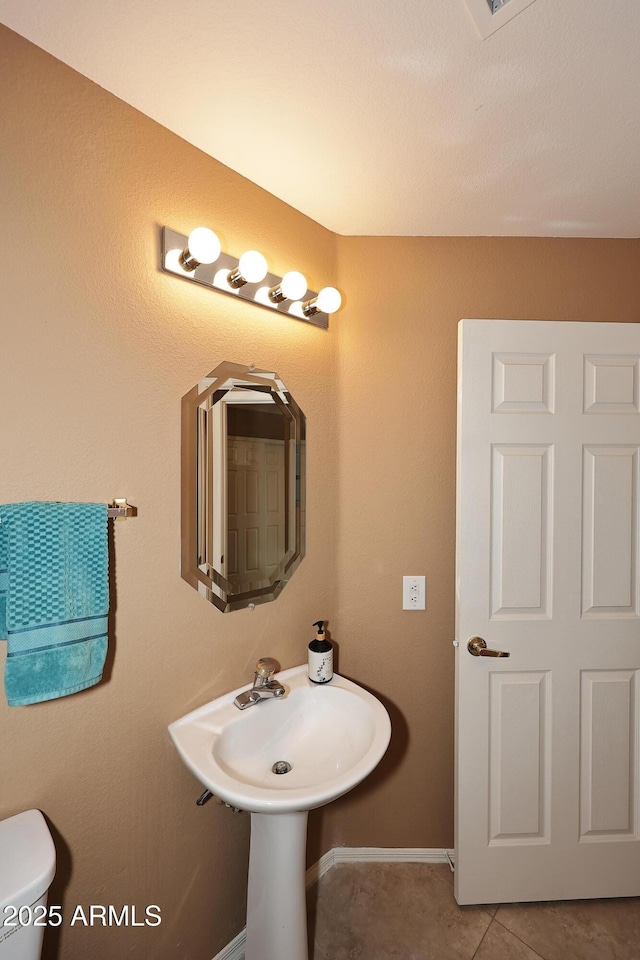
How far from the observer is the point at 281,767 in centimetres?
131

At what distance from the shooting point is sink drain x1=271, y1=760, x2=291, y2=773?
1.30m

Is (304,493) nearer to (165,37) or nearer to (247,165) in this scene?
(247,165)

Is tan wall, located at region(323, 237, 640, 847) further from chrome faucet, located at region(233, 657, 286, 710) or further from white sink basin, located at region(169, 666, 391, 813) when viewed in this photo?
chrome faucet, located at region(233, 657, 286, 710)

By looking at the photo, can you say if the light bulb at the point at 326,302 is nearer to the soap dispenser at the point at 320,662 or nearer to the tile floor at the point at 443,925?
the soap dispenser at the point at 320,662

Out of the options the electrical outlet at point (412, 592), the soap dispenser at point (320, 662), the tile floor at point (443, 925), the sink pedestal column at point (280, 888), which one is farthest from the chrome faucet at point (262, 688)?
the tile floor at point (443, 925)

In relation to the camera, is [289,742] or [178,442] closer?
[178,442]

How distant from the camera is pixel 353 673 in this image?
5.84 feet

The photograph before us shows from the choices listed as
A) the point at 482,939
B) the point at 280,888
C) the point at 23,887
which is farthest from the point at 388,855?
the point at 23,887

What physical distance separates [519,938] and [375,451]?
163 cm

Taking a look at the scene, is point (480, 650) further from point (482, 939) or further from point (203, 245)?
point (203, 245)

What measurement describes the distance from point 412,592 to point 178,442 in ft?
3.34

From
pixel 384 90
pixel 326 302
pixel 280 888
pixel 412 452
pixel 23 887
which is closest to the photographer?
pixel 23 887

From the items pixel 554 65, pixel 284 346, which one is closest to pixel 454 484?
pixel 284 346

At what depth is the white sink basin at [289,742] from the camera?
40.9 inches
